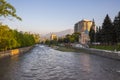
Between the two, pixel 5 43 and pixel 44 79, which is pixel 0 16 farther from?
pixel 5 43

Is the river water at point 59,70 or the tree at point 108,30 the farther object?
the tree at point 108,30

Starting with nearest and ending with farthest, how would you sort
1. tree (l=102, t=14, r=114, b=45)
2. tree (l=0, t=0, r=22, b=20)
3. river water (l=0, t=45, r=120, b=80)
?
river water (l=0, t=45, r=120, b=80)
tree (l=0, t=0, r=22, b=20)
tree (l=102, t=14, r=114, b=45)

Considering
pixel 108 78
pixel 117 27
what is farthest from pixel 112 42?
pixel 108 78

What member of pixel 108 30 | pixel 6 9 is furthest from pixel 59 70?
pixel 108 30

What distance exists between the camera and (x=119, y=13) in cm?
9475

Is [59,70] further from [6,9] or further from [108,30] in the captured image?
[108,30]

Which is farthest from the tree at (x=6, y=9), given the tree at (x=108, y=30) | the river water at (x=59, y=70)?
the tree at (x=108, y=30)

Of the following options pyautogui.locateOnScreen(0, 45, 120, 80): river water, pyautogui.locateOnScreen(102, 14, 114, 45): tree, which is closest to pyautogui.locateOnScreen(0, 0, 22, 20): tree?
pyautogui.locateOnScreen(0, 45, 120, 80): river water

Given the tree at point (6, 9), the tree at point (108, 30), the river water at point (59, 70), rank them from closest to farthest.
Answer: the river water at point (59, 70)
the tree at point (6, 9)
the tree at point (108, 30)

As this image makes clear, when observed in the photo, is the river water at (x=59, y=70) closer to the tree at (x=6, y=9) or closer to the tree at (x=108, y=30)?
the tree at (x=6, y=9)

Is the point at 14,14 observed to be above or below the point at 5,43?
above

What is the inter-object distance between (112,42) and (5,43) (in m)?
53.3

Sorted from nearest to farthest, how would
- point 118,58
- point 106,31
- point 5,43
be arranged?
point 118,58
point 5,43
point 106,31

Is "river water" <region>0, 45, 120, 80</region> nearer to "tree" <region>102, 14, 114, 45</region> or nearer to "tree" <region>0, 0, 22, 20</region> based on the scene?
"tree" <region>0, 0, 22, 20</region>
